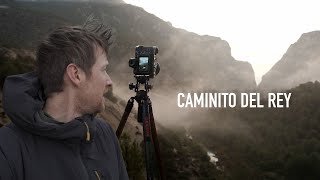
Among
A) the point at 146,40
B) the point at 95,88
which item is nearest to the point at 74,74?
the point at 95,88

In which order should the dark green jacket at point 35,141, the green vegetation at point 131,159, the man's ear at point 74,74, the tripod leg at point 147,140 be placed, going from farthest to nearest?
the green vegetation at point 131,159
the tripod leg at point 147,140
the man's ear at point 74,74
the dark green jacket at point 35,141

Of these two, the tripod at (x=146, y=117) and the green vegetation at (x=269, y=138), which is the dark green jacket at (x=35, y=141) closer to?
the tripod at (x=146, y=117)

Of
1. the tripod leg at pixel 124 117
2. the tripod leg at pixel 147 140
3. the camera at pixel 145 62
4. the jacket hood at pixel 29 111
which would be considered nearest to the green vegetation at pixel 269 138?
the tripod leg at pixel 124 117

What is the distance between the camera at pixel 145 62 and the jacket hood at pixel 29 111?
329 cm

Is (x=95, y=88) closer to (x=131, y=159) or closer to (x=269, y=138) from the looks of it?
(x=131, y=159)

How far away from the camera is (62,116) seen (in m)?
2.02

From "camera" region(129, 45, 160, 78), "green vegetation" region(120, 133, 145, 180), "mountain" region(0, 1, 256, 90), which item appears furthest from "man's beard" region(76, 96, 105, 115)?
"mountain" region(0, 1, 256, 90)

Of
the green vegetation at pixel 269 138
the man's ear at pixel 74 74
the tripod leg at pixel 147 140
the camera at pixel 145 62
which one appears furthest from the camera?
the green vegetation at pixel 269 138

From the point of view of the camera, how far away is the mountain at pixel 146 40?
7372 centimetres

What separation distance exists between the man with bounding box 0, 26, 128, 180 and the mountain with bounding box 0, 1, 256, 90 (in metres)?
61.8

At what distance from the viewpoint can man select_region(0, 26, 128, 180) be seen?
1756 mm

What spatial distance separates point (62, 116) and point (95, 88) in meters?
0.24

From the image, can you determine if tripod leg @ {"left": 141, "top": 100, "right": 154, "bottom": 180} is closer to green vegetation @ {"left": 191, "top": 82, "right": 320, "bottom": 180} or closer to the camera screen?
the camera screen

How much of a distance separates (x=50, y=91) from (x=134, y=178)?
47.5 feet
